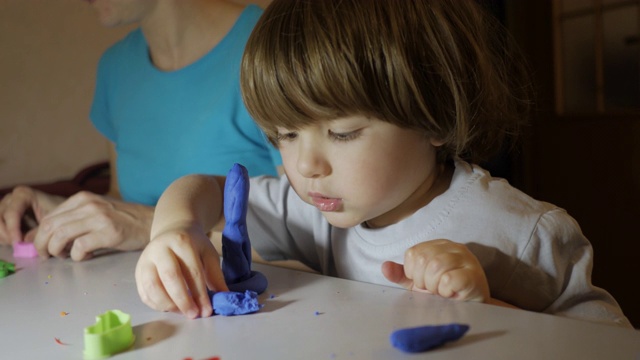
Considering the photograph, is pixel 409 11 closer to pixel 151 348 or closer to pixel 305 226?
pixel 305 226

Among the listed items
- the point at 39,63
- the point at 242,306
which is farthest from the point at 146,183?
the point at 242,306

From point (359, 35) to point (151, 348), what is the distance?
15.8 inches

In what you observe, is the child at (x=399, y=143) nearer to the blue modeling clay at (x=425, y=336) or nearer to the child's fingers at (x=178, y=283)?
the child's fingers at (x=178, y=283)

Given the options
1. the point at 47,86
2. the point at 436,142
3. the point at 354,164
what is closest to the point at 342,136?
the point at 354,164

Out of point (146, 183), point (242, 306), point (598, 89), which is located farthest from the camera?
point (598, 89)

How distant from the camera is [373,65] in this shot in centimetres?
72

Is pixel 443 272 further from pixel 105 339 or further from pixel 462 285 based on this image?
pixel 105 339

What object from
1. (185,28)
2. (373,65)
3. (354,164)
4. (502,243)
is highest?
(185,28)

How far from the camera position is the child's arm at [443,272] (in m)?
0.59

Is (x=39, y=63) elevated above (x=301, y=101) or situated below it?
above

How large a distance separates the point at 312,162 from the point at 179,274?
194 mm

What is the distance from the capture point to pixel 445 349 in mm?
468

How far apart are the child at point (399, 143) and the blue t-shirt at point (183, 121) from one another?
1.17ft

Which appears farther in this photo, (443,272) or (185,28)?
(185,28)
